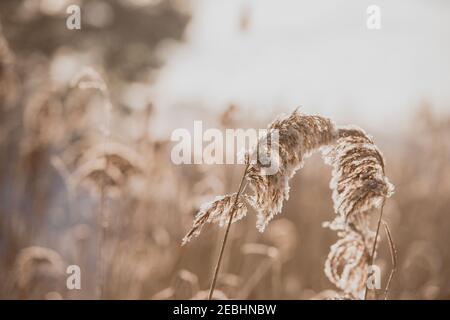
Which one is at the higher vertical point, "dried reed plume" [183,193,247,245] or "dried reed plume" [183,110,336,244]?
"dried reed plume" [183,110,336,244]

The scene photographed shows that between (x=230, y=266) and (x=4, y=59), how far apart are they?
82.3 inches

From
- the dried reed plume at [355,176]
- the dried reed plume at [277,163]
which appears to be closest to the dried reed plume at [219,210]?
the dried reed plume at [277,163]

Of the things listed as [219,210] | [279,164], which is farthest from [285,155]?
[219,210]

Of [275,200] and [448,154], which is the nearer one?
[275,200]

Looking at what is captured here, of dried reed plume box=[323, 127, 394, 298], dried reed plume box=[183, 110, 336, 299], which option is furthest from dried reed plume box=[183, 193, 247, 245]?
dried reed plume box=[323, 127, 394, 298]

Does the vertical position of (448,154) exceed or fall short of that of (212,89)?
it falls short

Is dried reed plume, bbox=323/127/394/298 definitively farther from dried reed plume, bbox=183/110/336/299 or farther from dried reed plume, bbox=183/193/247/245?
dried reed plume, bbox=183/193/247/245

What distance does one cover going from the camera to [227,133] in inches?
108

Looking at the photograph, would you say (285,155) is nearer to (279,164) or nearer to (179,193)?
(279,164)

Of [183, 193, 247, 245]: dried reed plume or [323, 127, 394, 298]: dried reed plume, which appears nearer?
[183, 193, 247, 245]: dried reed plume

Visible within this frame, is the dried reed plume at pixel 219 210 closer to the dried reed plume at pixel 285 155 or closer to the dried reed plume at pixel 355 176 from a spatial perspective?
the dried reed plume at pixel 285 155
